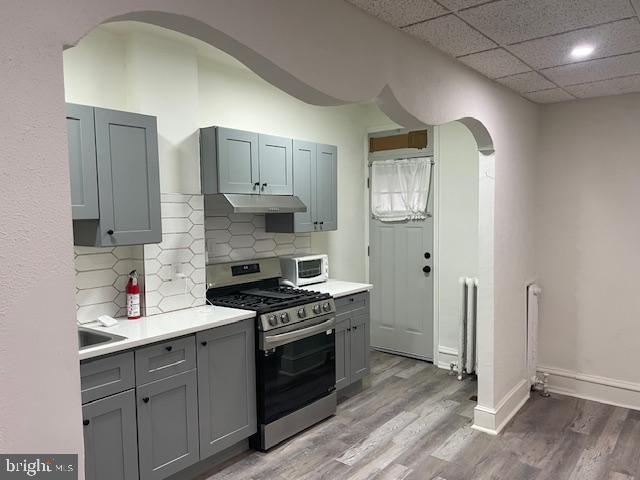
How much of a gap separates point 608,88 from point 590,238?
3.87 ft

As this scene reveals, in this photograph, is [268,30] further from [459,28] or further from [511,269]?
[511,269]

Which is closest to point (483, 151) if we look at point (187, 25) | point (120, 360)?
point (187, 25)

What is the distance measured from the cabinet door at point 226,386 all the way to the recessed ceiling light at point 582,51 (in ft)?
7.98

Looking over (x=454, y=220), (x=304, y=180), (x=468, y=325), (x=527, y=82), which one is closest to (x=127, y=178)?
(x=304, y=180)

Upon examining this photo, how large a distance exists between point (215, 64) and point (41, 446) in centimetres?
302

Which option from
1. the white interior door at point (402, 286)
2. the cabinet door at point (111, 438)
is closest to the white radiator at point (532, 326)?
the white interior door at point (402, 286)

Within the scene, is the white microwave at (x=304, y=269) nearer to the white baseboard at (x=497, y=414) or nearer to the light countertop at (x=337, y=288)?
the light countertop at (x=337, y=288)

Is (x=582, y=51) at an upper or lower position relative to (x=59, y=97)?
upper

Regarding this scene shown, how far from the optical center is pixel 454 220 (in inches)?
180

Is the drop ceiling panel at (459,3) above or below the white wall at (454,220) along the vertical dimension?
above

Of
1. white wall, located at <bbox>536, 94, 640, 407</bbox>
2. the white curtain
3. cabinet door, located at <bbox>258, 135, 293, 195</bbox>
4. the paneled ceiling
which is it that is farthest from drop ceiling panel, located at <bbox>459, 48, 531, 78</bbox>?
the white curtain

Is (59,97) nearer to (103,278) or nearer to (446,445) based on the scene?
(103,278)

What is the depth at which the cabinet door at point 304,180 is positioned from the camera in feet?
12.6

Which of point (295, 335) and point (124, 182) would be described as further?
point (295, 335)
